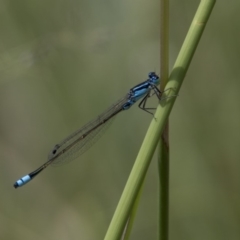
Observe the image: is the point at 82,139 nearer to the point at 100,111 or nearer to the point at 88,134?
the point at 88,134

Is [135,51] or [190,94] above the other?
[135,51]

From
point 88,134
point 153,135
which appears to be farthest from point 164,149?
point 88,134

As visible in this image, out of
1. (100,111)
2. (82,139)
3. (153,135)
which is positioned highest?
(100,111)

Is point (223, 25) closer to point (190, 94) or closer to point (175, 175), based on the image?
point (190, 94)

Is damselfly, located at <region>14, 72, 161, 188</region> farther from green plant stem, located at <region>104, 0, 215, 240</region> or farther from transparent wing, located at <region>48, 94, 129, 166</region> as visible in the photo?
green plant stem, located at <region>104, 0, 215, 240</region>

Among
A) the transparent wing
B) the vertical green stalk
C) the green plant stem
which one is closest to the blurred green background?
the transparent wing

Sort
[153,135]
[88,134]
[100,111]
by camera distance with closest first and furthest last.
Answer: [153,135] < [88,134] < [100,111]

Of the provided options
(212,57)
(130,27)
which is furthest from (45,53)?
(212,57)

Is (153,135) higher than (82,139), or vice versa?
(82,139)
